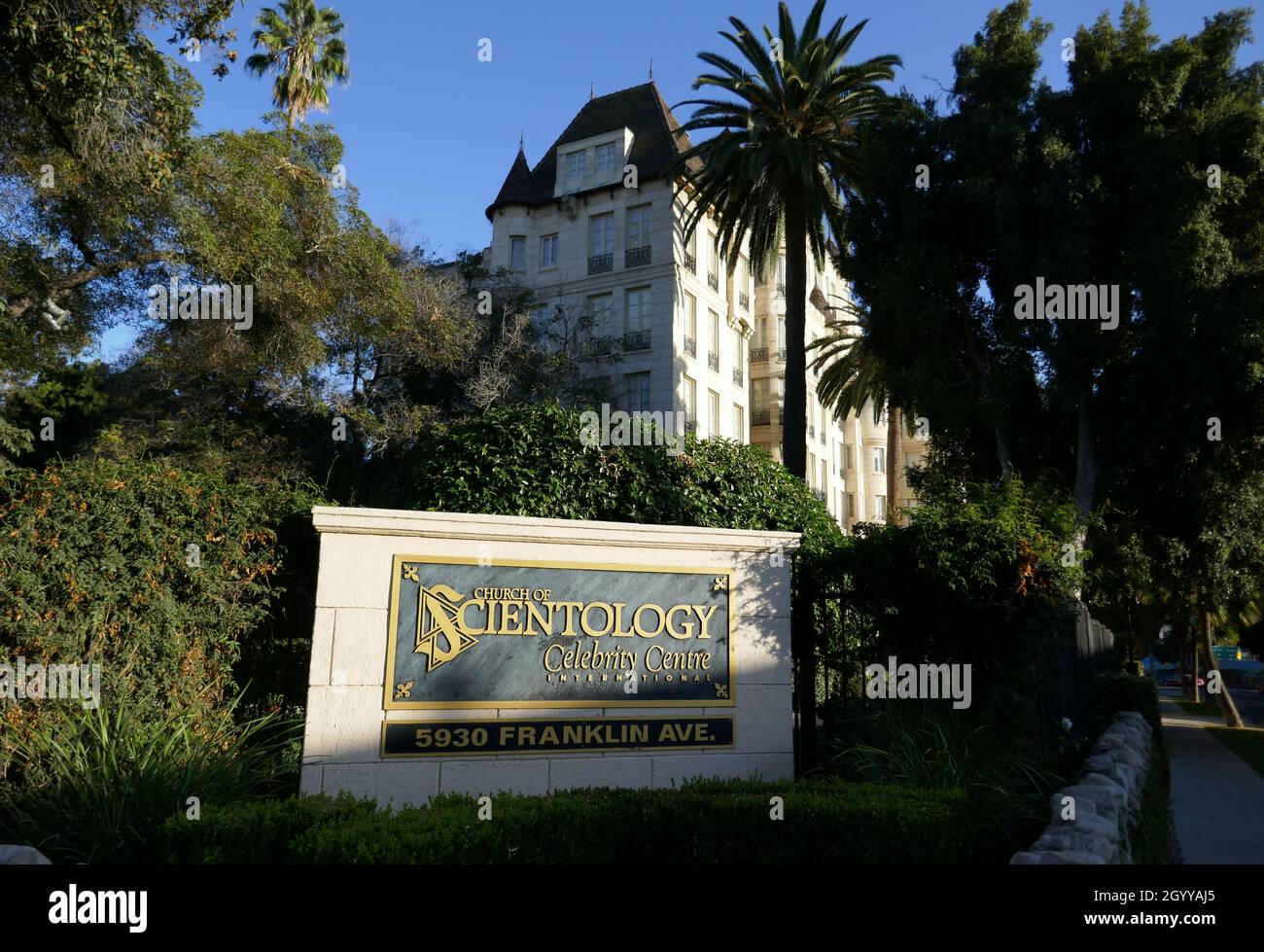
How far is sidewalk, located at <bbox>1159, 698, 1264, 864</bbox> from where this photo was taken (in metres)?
9.55

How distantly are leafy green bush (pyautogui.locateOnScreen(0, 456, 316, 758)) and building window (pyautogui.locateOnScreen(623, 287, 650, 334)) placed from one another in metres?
25.1

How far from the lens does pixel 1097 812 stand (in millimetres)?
6004

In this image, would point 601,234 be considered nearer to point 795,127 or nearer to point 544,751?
point 795,127

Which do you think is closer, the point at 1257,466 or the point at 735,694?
the point at 735,694

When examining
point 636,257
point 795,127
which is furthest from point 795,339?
point 636,257

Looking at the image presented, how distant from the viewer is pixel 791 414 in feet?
73.4

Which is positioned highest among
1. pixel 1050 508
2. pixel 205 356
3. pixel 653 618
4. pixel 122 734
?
pixel 205 356

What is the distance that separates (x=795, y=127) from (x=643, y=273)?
10169mm

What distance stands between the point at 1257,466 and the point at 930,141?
29.4 ft
